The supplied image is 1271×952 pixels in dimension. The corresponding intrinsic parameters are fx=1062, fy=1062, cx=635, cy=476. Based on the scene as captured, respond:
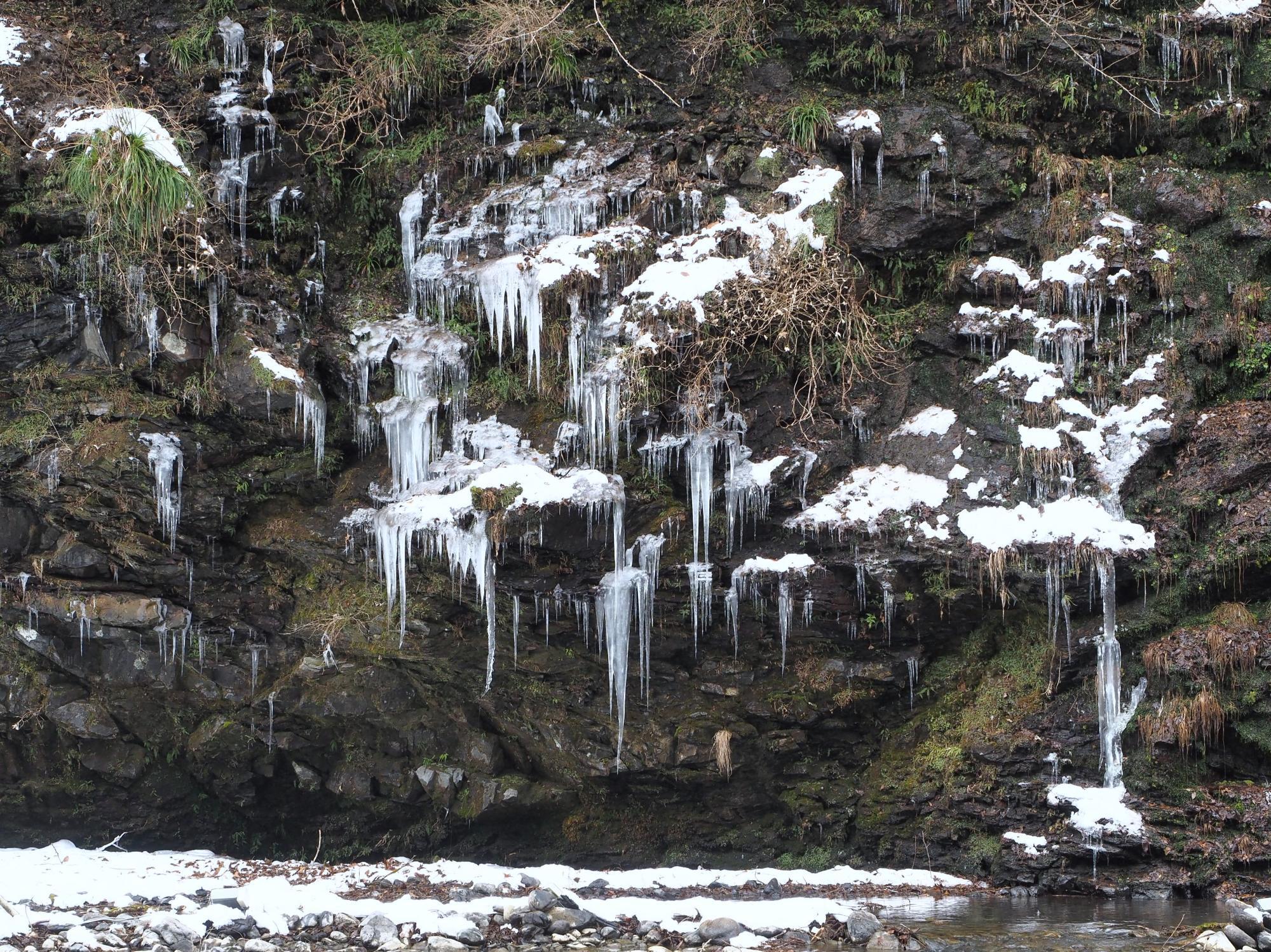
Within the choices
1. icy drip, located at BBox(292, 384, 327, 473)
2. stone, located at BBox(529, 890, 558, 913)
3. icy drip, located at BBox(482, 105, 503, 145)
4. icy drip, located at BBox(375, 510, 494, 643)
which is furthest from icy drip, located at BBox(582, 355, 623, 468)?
stone, located at BBox(529, 890, 558, 913)

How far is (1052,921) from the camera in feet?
23.9

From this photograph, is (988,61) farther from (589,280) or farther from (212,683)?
(212,683)

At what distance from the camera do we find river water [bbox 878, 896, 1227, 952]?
6.56 metres

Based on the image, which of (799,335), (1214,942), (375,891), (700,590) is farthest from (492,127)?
(1214,942)

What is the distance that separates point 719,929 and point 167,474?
238 inches

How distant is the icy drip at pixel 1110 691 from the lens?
861cm

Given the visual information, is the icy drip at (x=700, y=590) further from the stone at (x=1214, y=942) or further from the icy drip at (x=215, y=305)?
the icy drip at (x=215, y=305)

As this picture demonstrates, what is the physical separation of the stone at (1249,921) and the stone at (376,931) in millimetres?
5273

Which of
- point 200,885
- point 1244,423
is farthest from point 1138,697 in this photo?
point 200,885

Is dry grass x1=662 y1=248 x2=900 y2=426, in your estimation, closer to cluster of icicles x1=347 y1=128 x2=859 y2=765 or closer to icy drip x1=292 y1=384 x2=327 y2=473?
cluster of icicles x1=347 y1=128 x2=859 y2=765

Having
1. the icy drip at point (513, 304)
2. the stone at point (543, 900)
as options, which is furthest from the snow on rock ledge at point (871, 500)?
the stone at point (543, 900)

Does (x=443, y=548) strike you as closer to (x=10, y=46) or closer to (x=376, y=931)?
(x=376, y=931)

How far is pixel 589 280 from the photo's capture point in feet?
31.3

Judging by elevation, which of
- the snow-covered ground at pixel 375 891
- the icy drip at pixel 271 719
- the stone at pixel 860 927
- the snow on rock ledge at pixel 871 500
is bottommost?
the snow-covered ground at pixel 375 891
